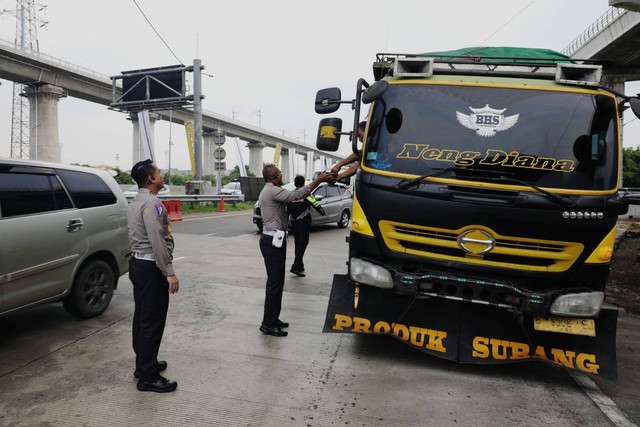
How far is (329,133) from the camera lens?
14.6 feet

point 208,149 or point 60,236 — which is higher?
point 208,149

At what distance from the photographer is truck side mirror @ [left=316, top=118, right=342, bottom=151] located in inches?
173

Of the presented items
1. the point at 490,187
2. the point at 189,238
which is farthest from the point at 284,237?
the point at 189,238

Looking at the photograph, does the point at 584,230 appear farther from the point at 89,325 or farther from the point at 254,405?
the point at 89,325

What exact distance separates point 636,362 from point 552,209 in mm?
2209

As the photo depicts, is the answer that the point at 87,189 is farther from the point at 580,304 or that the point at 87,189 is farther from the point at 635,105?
the point at 635,105

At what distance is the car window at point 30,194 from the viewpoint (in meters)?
3.81

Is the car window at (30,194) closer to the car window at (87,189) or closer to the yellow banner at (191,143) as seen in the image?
the car window at (87,189)

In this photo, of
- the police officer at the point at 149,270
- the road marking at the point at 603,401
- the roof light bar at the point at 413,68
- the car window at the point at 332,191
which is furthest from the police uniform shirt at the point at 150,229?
the car window at the point at 332,191

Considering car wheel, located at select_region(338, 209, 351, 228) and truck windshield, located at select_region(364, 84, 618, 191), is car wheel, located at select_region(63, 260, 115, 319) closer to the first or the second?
truck windshield, located at select_region(364, 84, 618, 191)

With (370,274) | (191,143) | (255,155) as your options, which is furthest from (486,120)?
(255,155)

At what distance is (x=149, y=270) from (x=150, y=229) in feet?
1.06

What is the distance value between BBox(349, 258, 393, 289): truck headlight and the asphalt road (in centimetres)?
78

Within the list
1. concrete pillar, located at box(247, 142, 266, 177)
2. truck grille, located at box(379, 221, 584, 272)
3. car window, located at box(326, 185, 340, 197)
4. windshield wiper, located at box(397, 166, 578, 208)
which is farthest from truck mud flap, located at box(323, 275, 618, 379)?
concrete pillar, located at box(247, 142, 266, 177)
